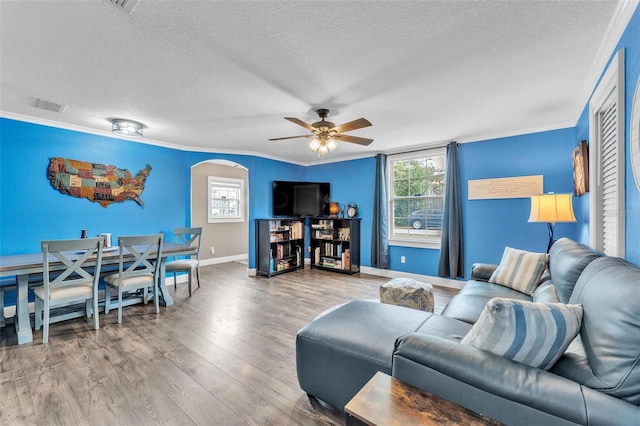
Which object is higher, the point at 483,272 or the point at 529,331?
the point at 529,331

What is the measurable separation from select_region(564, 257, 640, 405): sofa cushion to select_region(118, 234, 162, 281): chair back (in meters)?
3.58

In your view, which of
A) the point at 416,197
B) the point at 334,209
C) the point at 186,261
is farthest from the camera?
the point at 334,209

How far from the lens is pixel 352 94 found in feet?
8.55

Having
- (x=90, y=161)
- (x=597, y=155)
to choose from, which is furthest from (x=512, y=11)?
(x=90, y=161)

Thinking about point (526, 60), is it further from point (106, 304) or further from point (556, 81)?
point (106, 304)

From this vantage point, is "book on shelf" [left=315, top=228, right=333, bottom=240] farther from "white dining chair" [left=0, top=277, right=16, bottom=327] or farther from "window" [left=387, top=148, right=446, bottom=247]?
"white dining chair" [left=0, top=277, right=16, bottom=327]

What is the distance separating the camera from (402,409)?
0.88 metres

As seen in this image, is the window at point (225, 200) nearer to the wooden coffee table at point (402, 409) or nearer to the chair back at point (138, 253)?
the chair back at point (138, 253)

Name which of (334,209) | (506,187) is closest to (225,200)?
(334,209)

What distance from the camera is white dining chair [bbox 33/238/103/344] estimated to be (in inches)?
98.2

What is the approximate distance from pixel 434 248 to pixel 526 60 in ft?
10.2

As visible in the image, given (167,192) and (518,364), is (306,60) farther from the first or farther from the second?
(167,192)

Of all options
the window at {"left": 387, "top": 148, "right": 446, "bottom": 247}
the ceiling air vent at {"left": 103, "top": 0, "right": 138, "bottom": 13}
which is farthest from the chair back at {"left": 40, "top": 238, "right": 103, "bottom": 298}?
the window at {"left": 387, "top": 148, "right": 446, "bottom": 247}

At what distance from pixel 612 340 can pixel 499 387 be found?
0.41 m
